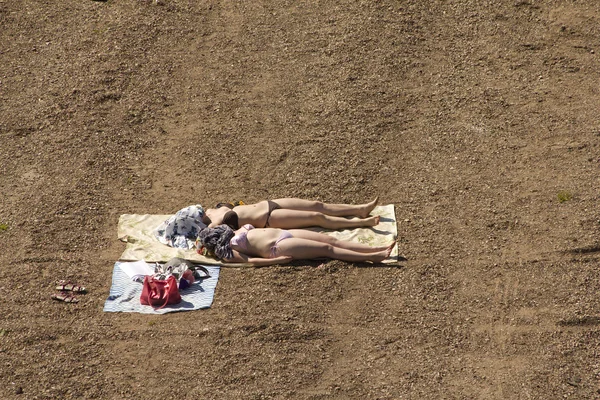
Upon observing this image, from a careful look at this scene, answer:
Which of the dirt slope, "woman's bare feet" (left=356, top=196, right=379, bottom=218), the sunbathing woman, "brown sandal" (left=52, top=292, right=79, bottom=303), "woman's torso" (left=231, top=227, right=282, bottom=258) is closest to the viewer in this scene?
the dirt slope

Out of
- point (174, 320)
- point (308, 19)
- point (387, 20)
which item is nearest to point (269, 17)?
point (308, 19)

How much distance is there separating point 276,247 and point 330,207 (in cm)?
96

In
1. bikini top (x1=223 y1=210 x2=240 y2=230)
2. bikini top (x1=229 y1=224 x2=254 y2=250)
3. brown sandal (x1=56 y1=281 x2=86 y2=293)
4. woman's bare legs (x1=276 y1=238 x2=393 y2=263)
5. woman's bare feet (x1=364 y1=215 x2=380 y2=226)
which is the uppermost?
bikini top (x1=223 y1=210 x2=240 y2=230)

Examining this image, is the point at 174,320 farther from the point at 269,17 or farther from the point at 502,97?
the point at 269,17

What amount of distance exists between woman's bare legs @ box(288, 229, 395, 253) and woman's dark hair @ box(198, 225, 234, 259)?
0.69 meters

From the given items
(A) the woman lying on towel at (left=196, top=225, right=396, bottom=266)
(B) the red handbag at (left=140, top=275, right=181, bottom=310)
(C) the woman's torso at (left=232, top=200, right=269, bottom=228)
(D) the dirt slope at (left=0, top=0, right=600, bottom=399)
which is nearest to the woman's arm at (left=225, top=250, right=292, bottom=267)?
(A) the woman lying on towel at (left=196, top=225, right=396, bottom=266)

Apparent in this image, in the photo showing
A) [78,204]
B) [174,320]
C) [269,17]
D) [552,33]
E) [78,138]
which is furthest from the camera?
[269,17]

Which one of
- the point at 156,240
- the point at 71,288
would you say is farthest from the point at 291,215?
the point at 71,288

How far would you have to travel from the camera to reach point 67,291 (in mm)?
8148

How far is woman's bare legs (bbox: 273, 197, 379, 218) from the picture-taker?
8.85m

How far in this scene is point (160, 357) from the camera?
732 centimetres

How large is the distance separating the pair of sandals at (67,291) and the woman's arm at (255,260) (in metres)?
1.57

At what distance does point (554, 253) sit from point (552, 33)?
4.99m

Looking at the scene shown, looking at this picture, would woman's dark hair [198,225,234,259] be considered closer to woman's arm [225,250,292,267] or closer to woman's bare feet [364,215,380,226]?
woman's arm [225,250,292,267]
